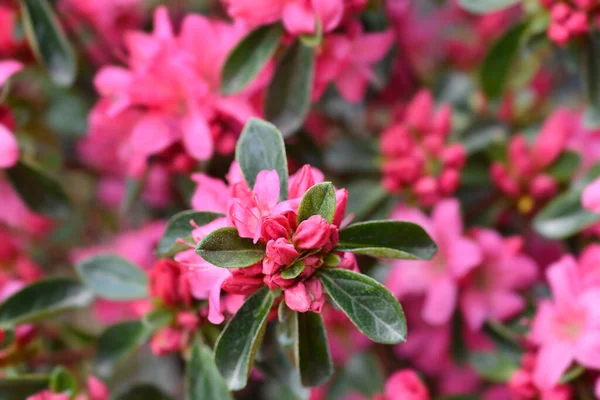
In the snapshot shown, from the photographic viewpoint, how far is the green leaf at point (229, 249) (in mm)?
687

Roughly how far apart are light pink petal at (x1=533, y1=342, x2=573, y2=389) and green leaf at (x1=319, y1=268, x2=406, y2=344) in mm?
398

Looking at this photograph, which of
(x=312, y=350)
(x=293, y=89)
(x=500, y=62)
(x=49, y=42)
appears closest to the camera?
(x=312, y=350)

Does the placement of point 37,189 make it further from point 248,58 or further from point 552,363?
point 552,363

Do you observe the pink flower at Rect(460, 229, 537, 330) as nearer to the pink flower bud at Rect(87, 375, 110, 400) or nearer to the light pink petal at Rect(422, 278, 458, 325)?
the light pink petal at Rect(422, 278, 458, 325)

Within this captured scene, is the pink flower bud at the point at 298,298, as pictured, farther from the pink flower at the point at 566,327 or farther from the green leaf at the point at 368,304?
the pink flower at the point at 566,327

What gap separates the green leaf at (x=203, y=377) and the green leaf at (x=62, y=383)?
0.18 meters

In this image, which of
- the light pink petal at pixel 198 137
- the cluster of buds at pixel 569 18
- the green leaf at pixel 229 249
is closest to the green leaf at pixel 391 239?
the green leaf at pixel 229 249

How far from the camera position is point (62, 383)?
3.20 ft

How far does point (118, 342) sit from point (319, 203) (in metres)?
0.51

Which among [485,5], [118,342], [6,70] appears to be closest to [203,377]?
[118,342]

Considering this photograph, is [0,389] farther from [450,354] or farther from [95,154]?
[450,354]

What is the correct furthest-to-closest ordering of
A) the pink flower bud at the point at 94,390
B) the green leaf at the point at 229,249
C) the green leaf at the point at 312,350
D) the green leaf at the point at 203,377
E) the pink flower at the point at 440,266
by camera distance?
1. the pink flower at the point at 440,266
2. the pink flower bud at the point at 94,390
3. the green leaf at the point at 203,377
4. the green leaf at the point at 312,350
5. the green leaf at the point at 229,249

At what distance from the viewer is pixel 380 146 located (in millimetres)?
1328

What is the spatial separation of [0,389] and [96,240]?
821 mm
